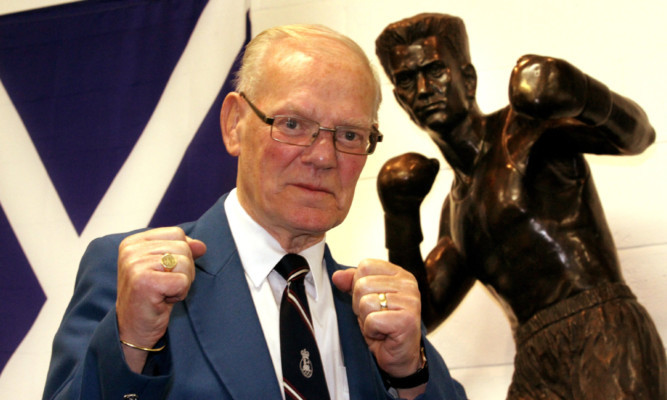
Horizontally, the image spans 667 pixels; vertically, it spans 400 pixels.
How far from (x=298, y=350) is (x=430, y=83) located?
917 mm

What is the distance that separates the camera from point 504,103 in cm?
241

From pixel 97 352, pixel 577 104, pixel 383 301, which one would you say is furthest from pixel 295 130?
pixel 577 104

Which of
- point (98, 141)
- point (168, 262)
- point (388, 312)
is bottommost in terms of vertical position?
point (98, 141)

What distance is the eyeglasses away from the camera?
107 cm

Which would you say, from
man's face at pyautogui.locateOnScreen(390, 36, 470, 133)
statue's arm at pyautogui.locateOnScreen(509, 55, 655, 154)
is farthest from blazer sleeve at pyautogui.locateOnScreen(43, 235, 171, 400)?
man's face at pyautogui.locateOnScreen(390, 36, 470, 133)

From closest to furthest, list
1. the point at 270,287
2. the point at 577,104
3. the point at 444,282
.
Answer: the point at 270,287, the point at 577,104, the point at 444,282

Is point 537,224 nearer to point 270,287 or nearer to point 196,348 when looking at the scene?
point 270,287

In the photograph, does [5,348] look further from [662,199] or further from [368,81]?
[662,199]

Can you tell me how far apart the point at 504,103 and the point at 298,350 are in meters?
1.64

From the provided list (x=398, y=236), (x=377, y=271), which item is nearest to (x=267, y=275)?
(x=377, y=271)

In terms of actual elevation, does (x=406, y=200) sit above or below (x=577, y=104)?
below

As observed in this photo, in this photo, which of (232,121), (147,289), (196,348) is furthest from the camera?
(232,121)

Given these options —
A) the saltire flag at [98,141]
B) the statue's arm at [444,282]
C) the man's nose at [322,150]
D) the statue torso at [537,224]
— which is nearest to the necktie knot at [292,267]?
the man's nose at [322,150]

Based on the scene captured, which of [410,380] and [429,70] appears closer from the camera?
[410,380]
